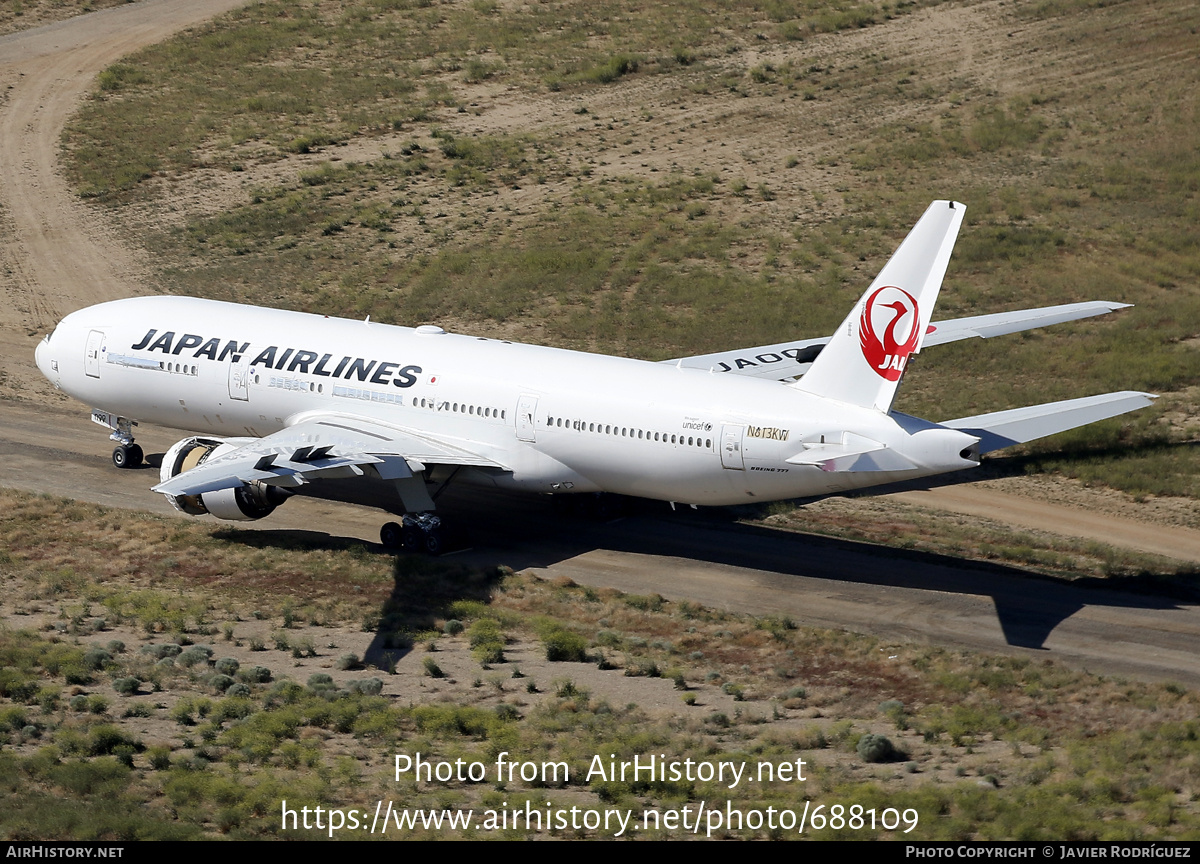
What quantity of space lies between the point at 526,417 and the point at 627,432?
3.33 m

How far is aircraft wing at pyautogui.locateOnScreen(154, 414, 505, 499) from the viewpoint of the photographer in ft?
124

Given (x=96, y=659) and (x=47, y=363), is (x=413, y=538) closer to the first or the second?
(x=96, y=659)

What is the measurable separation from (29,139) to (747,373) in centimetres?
5935

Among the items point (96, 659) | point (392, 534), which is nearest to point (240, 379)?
point (392, 534)

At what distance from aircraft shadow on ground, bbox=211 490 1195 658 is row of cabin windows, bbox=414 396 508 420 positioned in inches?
154

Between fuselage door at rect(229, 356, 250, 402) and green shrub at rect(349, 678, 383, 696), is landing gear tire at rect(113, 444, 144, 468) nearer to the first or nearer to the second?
fuselage door at rect(229, 356, 250, 402)

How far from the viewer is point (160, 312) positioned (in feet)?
153

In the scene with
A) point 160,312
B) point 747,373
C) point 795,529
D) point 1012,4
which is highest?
point 1012,4

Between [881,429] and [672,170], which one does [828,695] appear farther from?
[672,170]

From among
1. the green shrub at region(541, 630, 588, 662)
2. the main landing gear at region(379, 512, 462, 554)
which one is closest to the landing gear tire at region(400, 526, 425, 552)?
the main landing gear at region(379, 512, 462, 554)

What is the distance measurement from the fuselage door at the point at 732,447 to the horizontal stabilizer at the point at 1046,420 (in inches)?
222

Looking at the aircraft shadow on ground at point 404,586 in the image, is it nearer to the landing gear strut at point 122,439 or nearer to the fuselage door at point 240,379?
the fuselage door at point 240,379

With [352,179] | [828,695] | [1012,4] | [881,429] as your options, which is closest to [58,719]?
[828,695]

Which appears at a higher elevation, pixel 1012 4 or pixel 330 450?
pixel 1012 4
